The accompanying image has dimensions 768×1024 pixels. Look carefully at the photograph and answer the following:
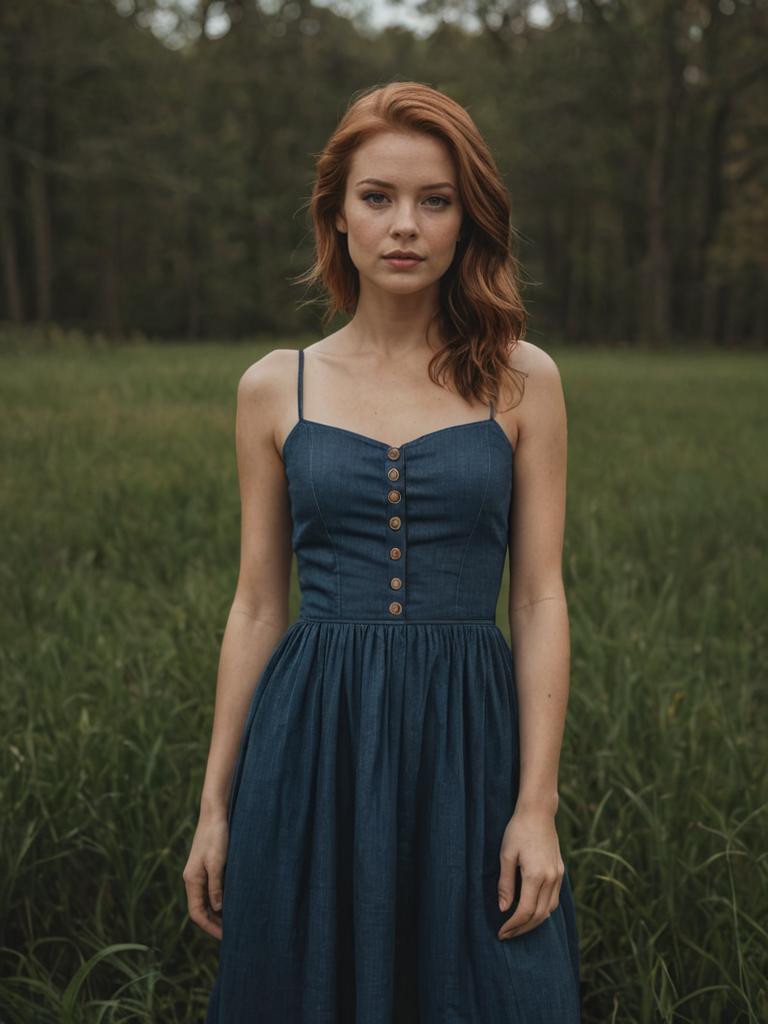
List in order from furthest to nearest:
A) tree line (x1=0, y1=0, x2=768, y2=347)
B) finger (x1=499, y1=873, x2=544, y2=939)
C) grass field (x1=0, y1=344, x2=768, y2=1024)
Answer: tree line (x1=0, y1=0, x2=768, y2=347) < grass field (x1=0, y1=344, x2=768, y2=1024) < finger (x1=499, y1=873, x2=544, y2=939)

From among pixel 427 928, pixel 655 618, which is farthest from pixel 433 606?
pixel 655 618

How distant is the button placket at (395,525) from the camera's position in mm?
1638

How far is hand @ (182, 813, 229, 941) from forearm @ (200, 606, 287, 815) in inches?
0.9

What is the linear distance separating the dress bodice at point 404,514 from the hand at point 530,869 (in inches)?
12.3

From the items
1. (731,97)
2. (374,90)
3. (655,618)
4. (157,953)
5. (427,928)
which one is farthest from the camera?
(731,97)

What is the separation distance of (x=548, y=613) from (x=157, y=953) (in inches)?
54.7

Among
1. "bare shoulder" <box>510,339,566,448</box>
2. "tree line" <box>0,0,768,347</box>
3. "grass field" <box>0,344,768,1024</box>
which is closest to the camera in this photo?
"bare shoulder" <box>510,339,566,448</box>

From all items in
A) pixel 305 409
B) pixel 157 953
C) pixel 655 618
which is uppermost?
pixel 305 409

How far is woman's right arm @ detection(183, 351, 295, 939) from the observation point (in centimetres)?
175

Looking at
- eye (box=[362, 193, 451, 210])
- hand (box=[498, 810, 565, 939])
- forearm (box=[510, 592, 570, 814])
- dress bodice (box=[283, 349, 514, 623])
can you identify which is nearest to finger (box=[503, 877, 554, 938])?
hand (box=[498, 810, 565, 939])

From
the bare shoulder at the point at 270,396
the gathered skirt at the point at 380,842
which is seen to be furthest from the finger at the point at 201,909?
the bare shoulder at the point at 270,396

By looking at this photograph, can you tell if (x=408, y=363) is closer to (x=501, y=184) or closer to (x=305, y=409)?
(x=305, y=409)

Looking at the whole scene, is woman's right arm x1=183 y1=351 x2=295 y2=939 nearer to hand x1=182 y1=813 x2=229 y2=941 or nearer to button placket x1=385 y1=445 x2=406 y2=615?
hand x1=182 y1=813 x2=229 y2=941

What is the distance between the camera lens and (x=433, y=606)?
1.67 m
